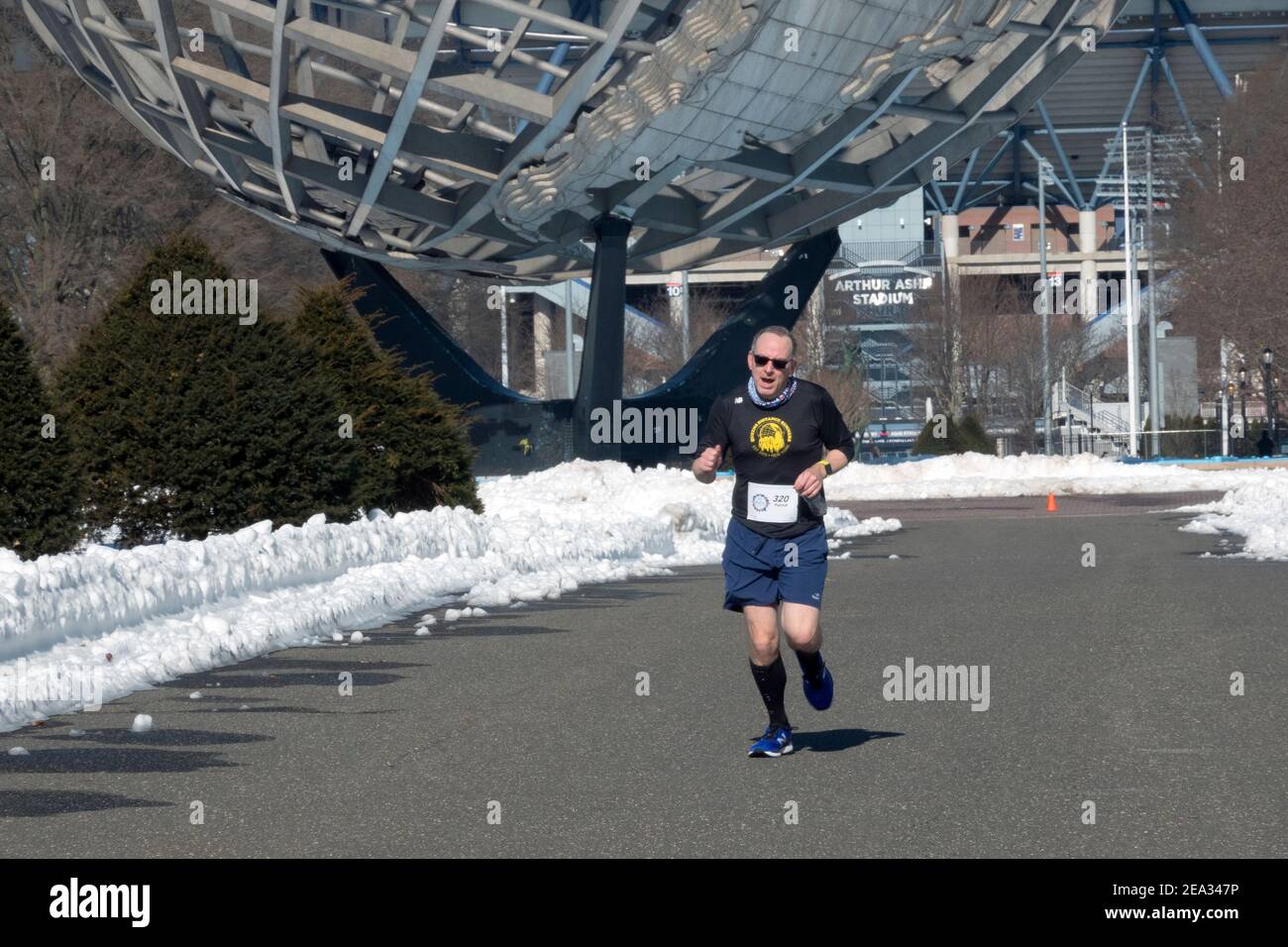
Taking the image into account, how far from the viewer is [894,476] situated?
156 ft

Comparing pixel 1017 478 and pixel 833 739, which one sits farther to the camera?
pixel 1017 478

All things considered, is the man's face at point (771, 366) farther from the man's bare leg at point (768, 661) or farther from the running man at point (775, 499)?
the man's bare leg at point (768, 661)

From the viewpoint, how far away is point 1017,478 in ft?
149

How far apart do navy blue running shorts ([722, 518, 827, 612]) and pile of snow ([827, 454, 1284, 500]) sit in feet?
105

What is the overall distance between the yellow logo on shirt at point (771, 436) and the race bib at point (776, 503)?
6.2 inches

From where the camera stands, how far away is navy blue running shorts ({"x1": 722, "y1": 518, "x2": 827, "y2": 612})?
899 cm

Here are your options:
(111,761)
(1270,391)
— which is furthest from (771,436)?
(1270,391)

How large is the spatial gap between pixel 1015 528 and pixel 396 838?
23.1 metres

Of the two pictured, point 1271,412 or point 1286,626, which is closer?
point 1286,626

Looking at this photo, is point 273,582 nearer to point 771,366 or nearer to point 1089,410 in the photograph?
point 771,366

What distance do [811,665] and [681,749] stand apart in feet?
2.47
